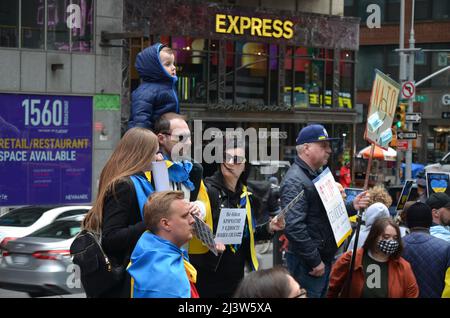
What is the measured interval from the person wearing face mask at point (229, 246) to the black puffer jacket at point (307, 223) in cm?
31

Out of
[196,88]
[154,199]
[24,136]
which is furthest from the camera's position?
[196,88]

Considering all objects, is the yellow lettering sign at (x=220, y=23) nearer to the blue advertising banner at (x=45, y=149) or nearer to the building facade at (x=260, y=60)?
the building facade at (x=260, y=60)

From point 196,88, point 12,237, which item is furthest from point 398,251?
point 196,88

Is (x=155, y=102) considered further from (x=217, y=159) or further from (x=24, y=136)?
(x=24, y=136)

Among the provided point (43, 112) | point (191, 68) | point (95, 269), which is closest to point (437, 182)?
point (95, 269)

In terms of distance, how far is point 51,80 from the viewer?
23.3 metres

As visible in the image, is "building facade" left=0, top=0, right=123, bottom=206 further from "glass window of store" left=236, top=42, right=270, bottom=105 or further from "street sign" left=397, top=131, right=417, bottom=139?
"street sign" left=397, top=131, right=417, bottom=139

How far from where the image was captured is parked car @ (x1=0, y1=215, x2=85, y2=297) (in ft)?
38.5

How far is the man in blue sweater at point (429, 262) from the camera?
6.46m

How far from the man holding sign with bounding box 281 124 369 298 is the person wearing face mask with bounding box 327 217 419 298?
518 millimetres

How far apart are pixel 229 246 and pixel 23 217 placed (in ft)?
26.0

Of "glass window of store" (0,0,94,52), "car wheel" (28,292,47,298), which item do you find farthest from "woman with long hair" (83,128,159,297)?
"glass window of store" (0,0,94,52)

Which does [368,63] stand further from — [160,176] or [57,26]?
[160,176]
